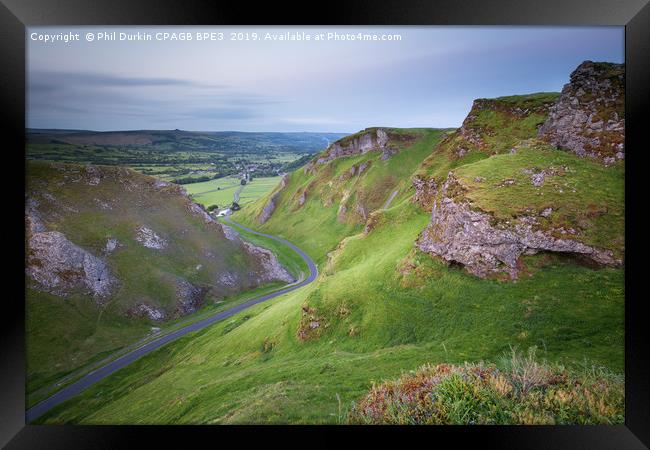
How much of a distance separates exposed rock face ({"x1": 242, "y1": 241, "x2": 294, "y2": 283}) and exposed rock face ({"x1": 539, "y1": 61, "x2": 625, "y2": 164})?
34521mm

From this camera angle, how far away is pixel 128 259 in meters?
35.8

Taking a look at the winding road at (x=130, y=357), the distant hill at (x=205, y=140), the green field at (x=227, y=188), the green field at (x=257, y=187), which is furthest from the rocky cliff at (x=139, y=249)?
the green field at (x=257, y=187)

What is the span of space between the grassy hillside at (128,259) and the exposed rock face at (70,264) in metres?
0.46

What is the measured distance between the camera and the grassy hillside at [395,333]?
1070 centimetres

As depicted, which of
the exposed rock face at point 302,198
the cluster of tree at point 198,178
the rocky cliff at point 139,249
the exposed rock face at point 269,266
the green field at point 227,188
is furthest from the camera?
Answer: the exposed rock face at point 302,198

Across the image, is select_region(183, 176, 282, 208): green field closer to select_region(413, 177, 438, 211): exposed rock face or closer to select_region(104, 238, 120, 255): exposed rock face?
select_region(104, 238, 120, 255): exposed rock face

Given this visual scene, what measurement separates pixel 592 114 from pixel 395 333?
1375 cm

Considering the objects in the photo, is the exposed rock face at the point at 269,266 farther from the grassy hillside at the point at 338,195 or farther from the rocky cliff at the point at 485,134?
the rocky cliff at the point at 485,134

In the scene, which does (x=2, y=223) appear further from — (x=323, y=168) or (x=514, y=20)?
(x=323, y=168)

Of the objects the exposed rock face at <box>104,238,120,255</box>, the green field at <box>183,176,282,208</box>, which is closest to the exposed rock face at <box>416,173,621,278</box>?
the green field at <box>183,176,282,208</box>

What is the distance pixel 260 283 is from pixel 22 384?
1295 inches

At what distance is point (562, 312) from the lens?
11320 mm

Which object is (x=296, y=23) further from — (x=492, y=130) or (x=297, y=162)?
(x=492, y=130)

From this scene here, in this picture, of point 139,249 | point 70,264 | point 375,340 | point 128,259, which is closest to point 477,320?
point 375,340
